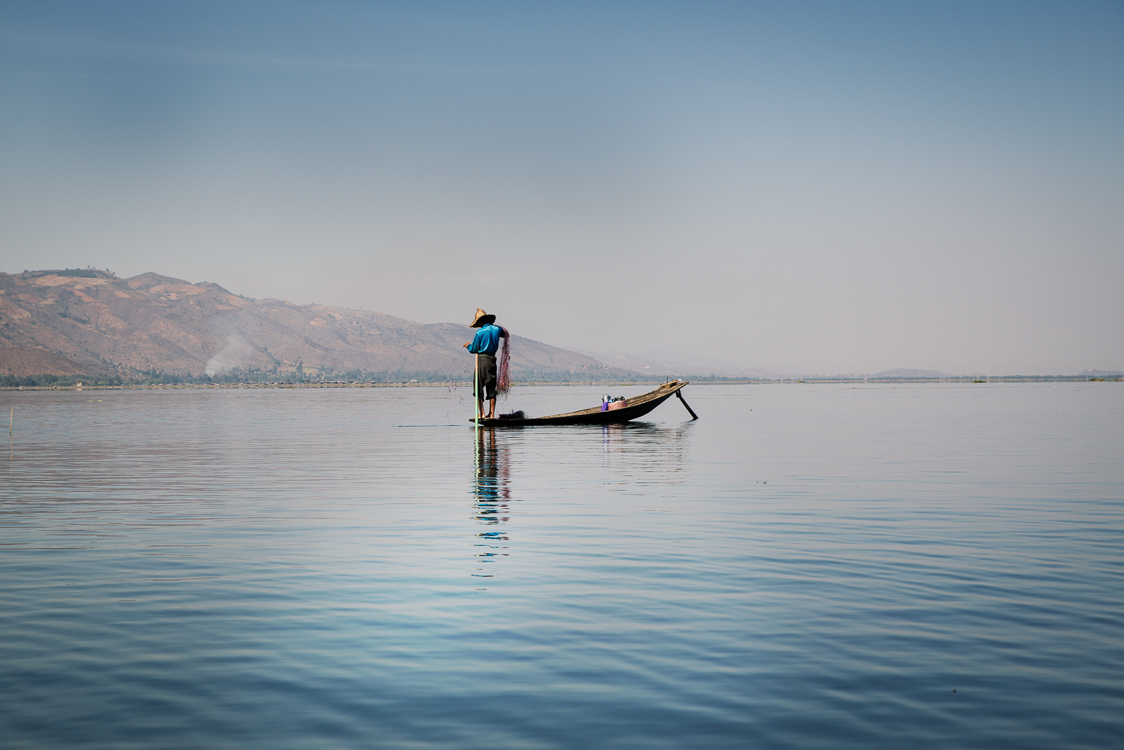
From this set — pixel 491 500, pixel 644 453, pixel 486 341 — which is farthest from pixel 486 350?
pixel 491 500

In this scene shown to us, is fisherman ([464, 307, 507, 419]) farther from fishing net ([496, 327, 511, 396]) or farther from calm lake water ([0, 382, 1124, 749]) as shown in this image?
calm lake water ([0, 382, 1124, 749])

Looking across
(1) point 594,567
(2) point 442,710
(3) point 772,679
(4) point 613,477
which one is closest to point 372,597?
(1) point 594,567

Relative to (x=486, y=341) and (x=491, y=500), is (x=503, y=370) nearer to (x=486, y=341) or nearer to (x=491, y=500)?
(x=486, y=341)

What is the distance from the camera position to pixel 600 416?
47.3 meters

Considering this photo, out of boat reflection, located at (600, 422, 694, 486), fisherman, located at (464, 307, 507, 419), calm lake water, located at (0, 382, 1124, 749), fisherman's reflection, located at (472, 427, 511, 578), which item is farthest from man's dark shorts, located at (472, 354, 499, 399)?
calm lake water, located at (0, 382, 1124, 749)

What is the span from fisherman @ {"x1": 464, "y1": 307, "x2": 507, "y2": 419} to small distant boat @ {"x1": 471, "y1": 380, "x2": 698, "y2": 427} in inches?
71.5

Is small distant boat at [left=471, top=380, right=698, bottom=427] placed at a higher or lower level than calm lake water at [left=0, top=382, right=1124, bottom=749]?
higher

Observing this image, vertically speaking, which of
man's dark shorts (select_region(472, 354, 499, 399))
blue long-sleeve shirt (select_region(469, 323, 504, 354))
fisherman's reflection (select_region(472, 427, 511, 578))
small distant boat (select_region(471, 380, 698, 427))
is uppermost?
blue long-sleeve shirt (select_region(469, 323, 504, 354))

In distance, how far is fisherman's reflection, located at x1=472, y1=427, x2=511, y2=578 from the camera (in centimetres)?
1363

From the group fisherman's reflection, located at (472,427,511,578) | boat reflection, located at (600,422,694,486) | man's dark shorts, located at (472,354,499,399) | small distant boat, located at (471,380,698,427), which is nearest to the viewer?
fisherman's reflection, located at (472,427,511,578)

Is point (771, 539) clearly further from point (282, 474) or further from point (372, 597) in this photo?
point (282, 474)

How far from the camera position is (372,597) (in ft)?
34.9

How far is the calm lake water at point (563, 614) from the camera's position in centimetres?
670

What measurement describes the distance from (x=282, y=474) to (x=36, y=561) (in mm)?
12608
